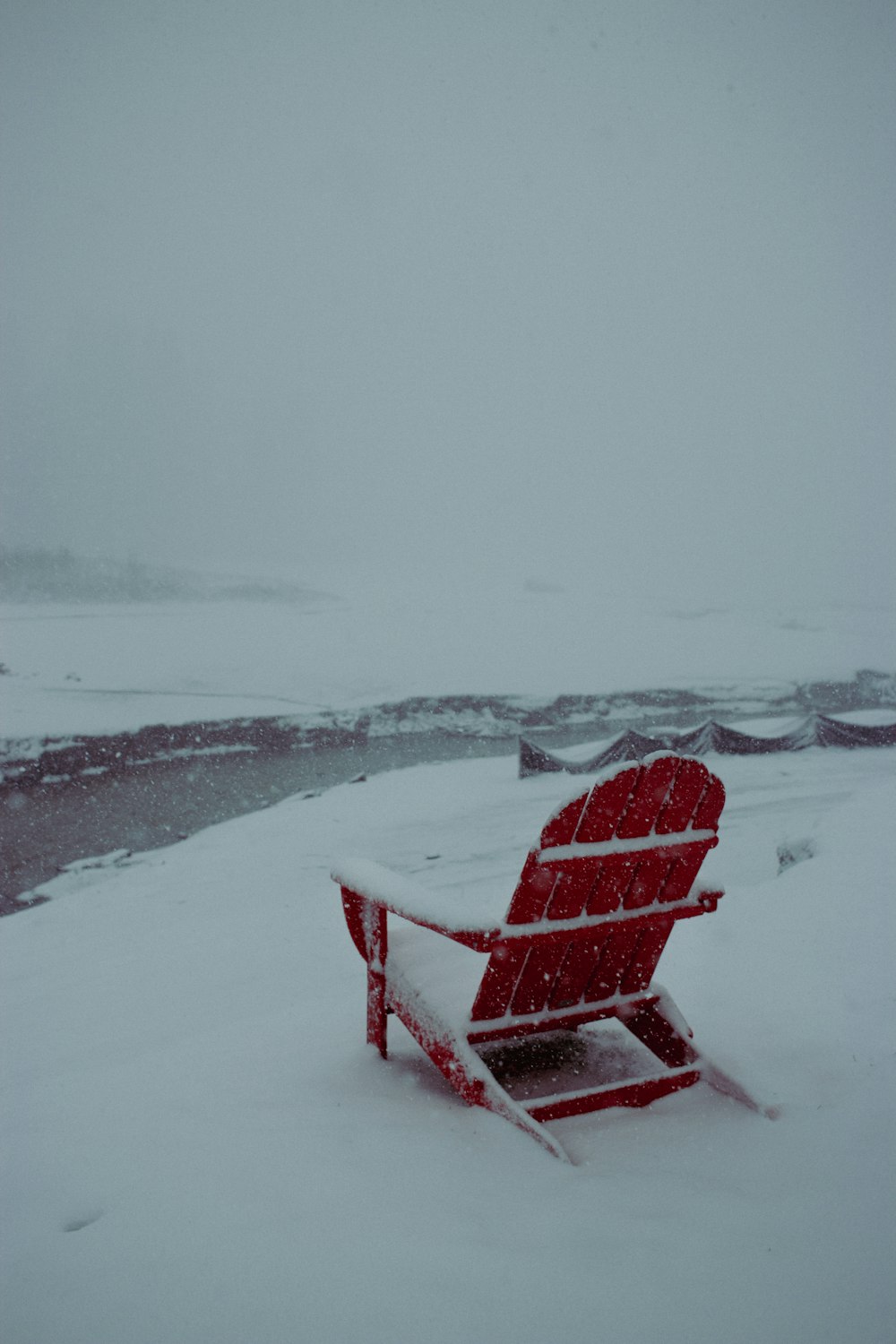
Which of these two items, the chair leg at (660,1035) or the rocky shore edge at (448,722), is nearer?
the chair leg at (660,1035)

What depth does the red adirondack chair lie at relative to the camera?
1787 mm

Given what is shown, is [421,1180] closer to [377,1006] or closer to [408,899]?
[408,899]

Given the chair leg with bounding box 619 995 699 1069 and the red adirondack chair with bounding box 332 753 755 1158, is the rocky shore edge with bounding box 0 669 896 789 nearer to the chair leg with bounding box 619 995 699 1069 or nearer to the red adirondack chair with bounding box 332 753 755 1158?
the red adirondack chair with bounding box 332 753 755 1158

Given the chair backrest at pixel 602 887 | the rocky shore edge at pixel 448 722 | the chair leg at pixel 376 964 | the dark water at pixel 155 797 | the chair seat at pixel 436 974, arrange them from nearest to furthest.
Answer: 1. the chair backrest at pixel 602 887
2. the chair seat at pixel 436 974
3. the chair leg at pixel 376 964
4. the dark water at pixel 155 797
5. the rocky shore edge at pixel 448 722

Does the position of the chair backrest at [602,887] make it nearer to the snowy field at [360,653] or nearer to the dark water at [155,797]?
the dark water at [155,797]

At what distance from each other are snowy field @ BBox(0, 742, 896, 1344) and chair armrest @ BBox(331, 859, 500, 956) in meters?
0.50

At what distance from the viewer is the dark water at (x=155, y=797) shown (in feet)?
30.6

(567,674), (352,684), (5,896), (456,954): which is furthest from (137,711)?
(456,954)

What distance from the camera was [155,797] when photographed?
43.4 feet

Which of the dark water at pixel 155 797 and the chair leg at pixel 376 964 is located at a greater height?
the chair leg at pixel 376 964

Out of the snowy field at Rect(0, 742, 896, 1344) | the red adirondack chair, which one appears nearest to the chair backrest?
the red adirondack chair

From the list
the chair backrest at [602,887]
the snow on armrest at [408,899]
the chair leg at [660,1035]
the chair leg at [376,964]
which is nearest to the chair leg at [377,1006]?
the chair leg at [376,964]

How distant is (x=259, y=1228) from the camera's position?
146 centimetres

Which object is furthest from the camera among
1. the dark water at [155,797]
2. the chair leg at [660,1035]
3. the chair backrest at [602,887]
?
the dark water at [155,797]
